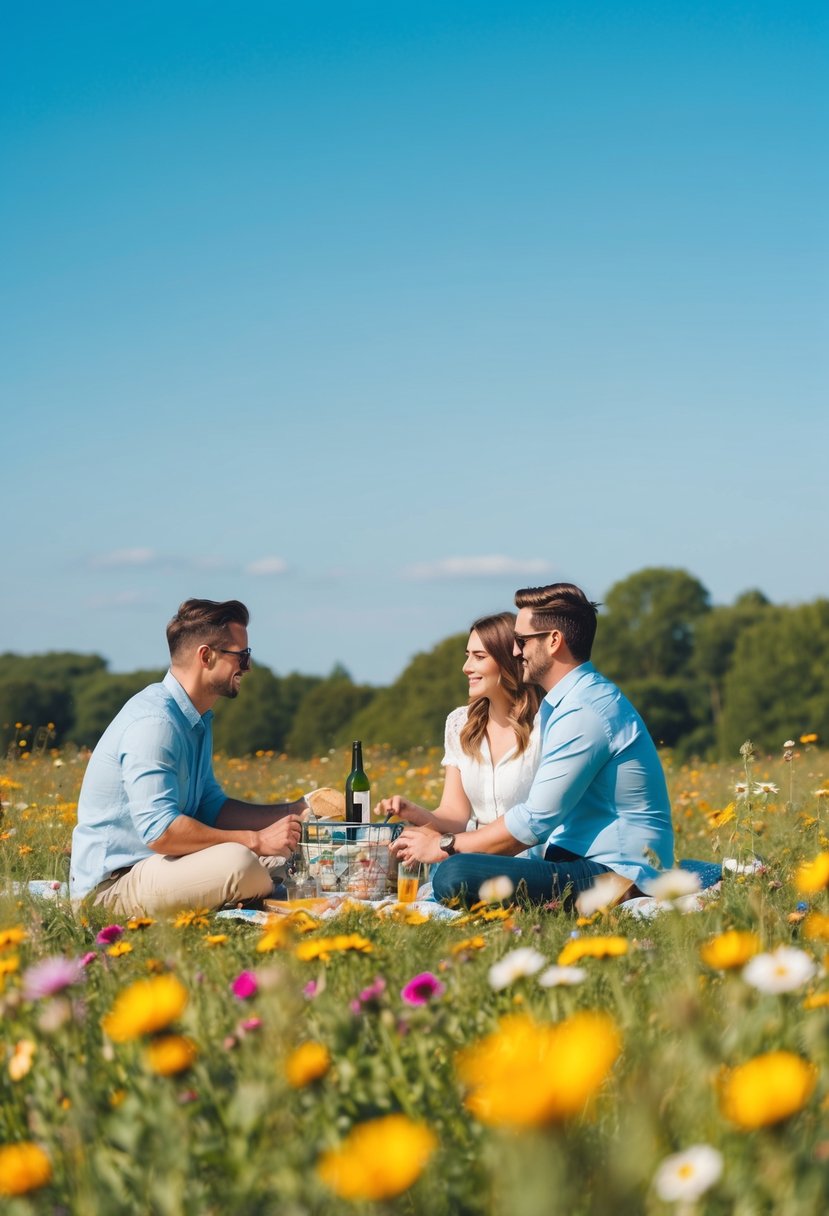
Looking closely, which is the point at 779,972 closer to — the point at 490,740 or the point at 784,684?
the point at 490,740

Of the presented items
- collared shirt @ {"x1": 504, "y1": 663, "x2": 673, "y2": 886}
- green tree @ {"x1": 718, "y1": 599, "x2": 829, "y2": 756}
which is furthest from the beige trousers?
green tree @ {"x1": 718, "y1": 599, "x2": 829, "y2": 756}

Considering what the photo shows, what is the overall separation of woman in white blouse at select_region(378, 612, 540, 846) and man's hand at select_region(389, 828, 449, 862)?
2.59ft

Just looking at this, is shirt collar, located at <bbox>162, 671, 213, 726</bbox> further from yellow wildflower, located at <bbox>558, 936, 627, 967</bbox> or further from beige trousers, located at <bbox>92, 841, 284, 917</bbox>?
yellow wildflower, located at <bbox>558, 936, 627, 967</bbox>

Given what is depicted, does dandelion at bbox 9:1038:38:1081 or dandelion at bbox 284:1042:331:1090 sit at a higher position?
dandelion at bbox 284:1042:331:1090

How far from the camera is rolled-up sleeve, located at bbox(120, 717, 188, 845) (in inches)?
212

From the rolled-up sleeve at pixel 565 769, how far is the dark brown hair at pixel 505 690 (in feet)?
3.64

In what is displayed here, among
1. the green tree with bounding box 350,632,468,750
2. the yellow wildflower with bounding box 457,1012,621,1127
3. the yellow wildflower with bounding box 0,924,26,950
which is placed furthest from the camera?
the green tree with bounding box 350,632,468,750

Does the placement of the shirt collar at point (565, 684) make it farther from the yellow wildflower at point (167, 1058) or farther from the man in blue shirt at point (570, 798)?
the yellow wildflower at point (167, 1058)

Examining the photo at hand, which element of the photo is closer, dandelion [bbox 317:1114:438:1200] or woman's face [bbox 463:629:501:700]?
dandelion [bbox 317:1114:438:1200]

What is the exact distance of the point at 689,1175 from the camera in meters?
1.54

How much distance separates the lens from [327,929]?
4293 millimetres

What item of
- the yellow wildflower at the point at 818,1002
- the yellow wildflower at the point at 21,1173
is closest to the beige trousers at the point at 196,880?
the yellow wildflower at the point at 818,1002

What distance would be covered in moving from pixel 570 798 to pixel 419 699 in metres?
42.2

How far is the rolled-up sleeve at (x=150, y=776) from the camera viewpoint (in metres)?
5.39
